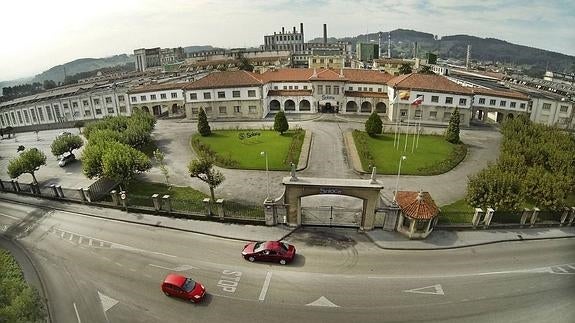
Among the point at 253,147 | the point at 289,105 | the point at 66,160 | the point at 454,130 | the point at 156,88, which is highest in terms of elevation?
the point at 156,88

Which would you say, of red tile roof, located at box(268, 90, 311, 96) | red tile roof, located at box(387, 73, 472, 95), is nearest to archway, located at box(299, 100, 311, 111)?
red tile roof, located at box(268, 90, 311, 96)

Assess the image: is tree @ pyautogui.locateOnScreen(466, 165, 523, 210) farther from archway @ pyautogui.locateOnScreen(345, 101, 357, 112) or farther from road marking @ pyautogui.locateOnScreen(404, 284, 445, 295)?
archway @ pyautogui.locateOnScreen(345, 101, 357, 112)

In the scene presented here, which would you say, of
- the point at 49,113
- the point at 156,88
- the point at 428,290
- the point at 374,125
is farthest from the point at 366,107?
the point at 49,113

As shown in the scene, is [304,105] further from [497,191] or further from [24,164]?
[24,164]

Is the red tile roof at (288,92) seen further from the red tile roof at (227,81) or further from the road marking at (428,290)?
the road marking at (428,290)

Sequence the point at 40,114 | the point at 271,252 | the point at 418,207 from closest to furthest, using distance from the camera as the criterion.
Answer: the point at 271,252 → the point at 418,207 → the point at 40,114

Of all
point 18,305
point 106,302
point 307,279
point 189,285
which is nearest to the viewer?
point 18,305

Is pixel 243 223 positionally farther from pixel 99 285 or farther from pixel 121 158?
pixel 121 158
